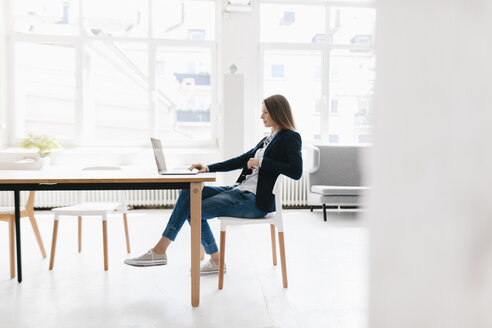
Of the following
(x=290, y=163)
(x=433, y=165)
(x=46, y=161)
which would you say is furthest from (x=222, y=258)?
(x=46, y=161)

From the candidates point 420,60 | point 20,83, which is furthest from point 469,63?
point 20,83

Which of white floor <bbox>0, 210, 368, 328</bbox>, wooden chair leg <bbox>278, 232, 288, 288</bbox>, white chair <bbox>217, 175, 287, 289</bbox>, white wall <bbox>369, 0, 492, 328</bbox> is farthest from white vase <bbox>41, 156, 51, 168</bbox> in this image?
white wall <bbox>369, 0, 492, 328</bbox>

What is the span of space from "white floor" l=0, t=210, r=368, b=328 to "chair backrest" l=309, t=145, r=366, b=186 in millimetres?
1447

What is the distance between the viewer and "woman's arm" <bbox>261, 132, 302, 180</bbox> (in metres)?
2.13

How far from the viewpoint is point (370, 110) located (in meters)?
0.53

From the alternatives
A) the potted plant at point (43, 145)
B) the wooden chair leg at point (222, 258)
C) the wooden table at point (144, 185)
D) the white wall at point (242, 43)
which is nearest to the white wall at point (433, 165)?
the wooden table at point (144, 185)

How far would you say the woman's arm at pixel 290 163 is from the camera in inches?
83.8

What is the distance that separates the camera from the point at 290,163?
7.10ft

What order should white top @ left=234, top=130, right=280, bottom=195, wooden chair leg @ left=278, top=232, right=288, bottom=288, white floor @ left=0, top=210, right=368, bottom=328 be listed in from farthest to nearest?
white top @ left=234, top=130, right=280, bottom=195 < wooden chair leg @ left=278, top=232, right=288, bottom=288 < white floor @ left=0, top=210, right=368, bottom=328

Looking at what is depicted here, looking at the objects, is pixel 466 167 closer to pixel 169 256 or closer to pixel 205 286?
pixel 205 286

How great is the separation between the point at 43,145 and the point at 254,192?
3549 mm

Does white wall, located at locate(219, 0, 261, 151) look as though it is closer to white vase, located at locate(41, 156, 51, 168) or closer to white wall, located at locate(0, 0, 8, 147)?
white vase, located at locate(41, 156, 51, 168)

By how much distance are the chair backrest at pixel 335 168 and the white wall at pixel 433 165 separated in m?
4.21

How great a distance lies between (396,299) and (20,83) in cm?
588
